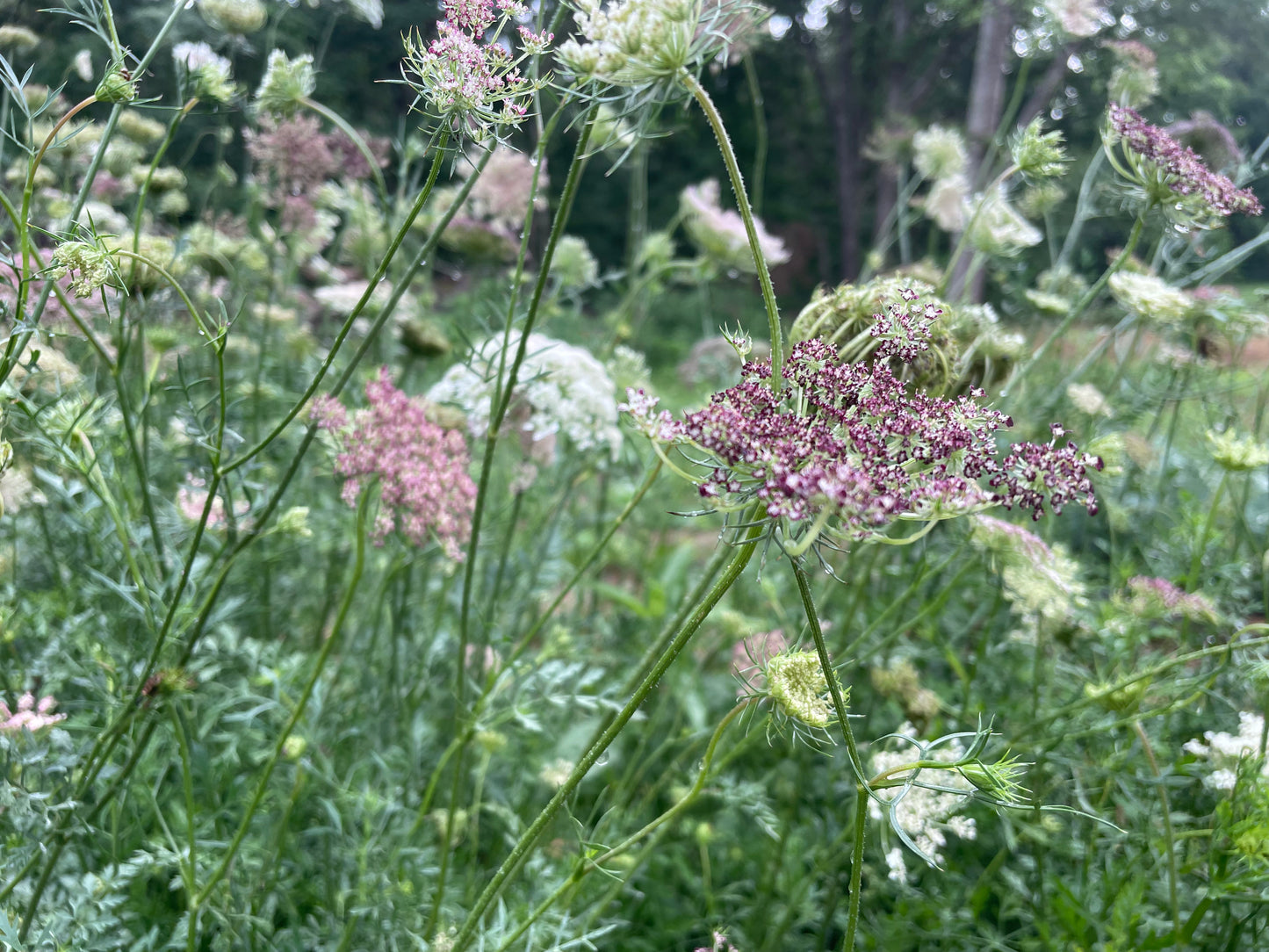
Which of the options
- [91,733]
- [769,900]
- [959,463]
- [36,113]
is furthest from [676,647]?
[769,900]

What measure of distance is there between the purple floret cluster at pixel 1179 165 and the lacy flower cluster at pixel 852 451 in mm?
896

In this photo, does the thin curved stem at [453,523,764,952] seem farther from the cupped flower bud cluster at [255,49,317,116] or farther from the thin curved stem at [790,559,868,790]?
the cupped flower bud cluster at [255,49,317,116]

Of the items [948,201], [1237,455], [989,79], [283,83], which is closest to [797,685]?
[1237,455]

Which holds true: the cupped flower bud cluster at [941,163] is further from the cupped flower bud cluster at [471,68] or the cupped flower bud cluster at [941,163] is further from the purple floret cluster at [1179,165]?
the cupped flower bud cluster at [471,68]

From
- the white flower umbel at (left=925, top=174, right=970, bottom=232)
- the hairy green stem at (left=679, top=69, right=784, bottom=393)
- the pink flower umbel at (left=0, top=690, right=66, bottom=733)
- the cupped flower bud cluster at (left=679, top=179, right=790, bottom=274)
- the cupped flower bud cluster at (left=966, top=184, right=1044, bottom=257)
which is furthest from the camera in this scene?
the white flower umbel at (left=925, top=174, right=970, bottom=232)

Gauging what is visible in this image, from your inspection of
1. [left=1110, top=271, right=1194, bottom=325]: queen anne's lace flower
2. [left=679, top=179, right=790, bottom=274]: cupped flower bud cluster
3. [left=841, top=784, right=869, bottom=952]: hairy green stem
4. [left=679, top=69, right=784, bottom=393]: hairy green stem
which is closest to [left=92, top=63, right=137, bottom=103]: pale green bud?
[left=679, top=69, right=784, bottom=393]: hairy green stem

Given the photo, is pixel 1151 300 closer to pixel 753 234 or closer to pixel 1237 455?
pixel 1237 455

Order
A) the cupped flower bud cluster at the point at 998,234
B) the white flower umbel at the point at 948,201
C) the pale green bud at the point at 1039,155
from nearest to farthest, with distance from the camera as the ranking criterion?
1. the pale green bud at the point at 1039,155
2. the cupped flower bud cluster at the point at 998,234
3. the white flower umbel at the point at 948,201

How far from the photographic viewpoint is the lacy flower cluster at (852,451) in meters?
0.76

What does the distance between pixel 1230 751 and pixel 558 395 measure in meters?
1.57

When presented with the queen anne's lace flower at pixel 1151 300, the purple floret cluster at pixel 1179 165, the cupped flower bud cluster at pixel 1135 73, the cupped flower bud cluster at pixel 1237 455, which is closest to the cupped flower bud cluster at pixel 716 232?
the queen anne's lace flower at pixel 1151 300

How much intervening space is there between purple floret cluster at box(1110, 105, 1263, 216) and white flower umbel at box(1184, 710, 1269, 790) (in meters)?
0.95

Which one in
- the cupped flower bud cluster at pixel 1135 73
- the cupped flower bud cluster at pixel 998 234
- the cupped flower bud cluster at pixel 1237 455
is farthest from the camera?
the cupped flower bud cluster at pixel 1135 73

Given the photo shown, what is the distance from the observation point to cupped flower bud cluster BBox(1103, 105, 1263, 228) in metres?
1.49
